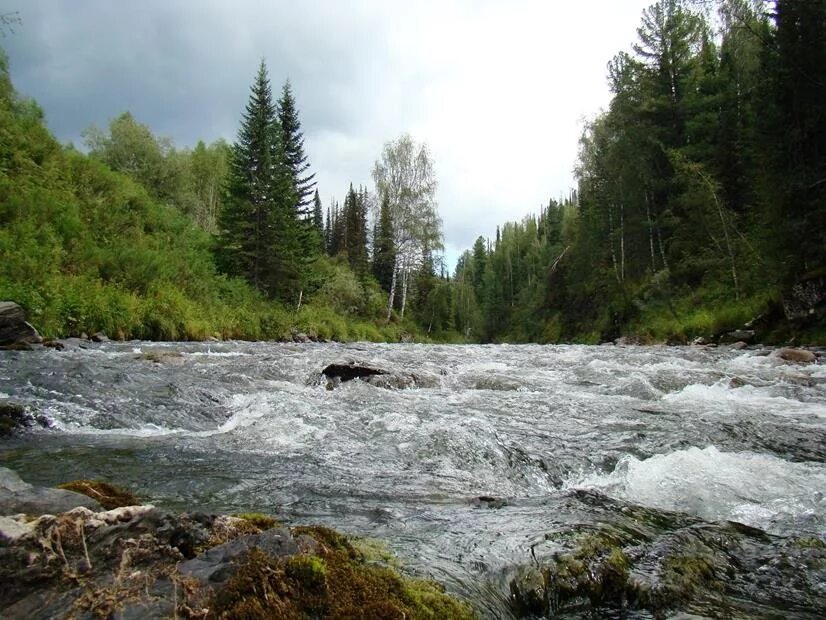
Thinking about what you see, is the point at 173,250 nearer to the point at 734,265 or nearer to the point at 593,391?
the point at 593,391

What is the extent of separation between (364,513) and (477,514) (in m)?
0.75

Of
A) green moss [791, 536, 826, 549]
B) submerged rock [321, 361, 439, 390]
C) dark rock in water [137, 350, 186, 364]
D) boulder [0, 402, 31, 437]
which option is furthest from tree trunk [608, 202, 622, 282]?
boulder [0, 402, 31, 437]

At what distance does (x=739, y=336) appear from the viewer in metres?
17.4

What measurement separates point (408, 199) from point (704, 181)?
68.3 ft

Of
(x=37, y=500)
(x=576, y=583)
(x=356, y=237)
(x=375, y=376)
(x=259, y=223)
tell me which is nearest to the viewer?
(x=37, y=500)

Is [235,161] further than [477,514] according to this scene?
Yes

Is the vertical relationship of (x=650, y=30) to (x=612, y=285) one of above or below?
above

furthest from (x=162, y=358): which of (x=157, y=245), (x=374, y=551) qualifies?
(x=157, y=245)

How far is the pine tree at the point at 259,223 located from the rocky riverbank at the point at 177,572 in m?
25.7

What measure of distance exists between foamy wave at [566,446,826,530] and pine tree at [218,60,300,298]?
24.8 metres

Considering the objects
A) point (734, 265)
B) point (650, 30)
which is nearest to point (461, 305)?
point (650, 30)

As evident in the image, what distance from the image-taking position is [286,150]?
3919 cm

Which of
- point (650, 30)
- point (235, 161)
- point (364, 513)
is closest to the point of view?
point (364, 513)

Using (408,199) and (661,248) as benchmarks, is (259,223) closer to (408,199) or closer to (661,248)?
(408,199)
